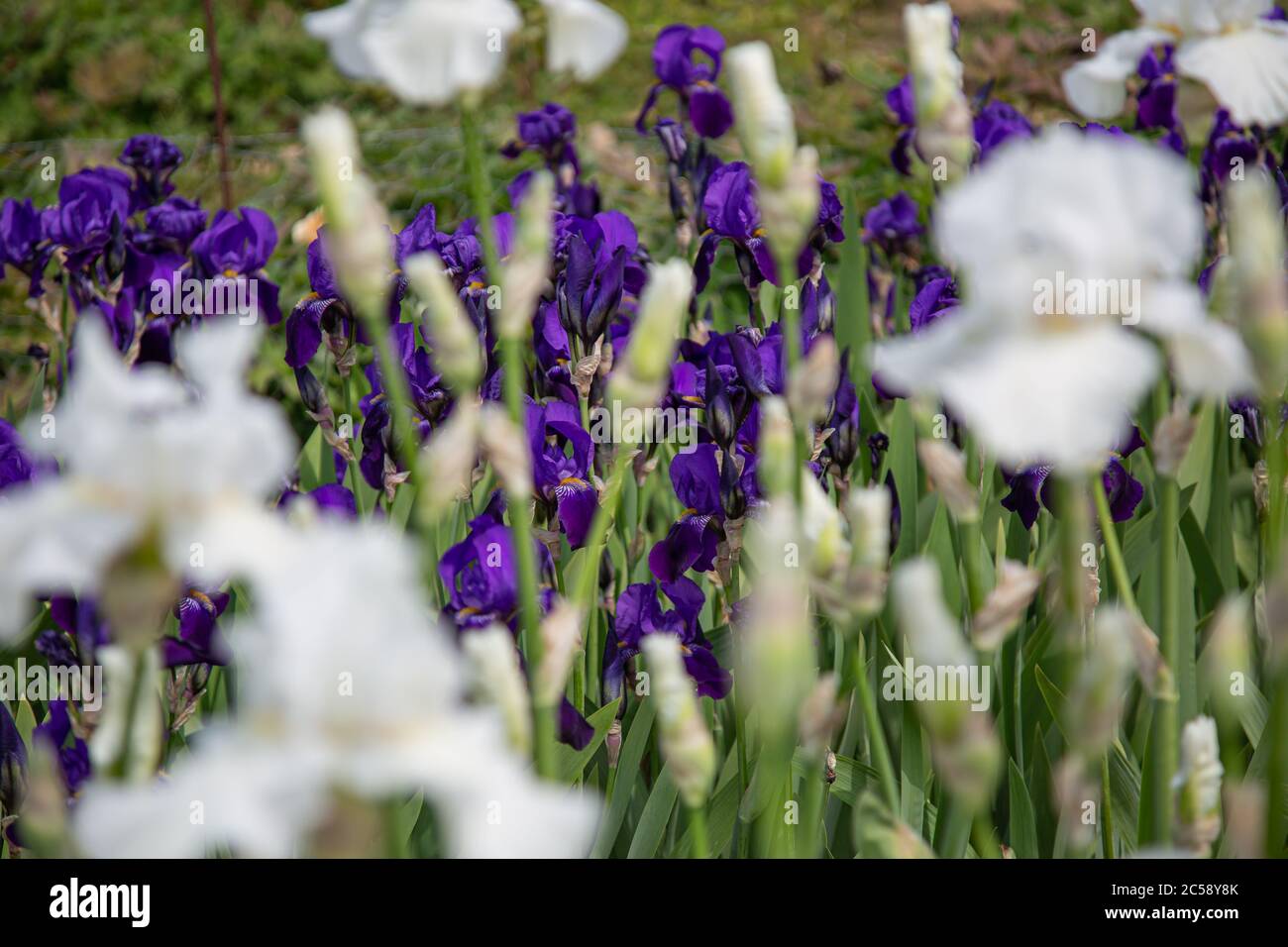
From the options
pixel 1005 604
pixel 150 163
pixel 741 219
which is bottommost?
Answer: pixel 1005 604

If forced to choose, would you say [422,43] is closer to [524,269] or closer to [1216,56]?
[524,269]

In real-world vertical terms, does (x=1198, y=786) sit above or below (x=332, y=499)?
below

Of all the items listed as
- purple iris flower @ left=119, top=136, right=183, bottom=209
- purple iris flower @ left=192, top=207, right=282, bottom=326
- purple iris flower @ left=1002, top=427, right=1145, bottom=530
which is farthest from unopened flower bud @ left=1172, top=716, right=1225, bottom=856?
purple iris flower @ left=119, top=136, right=183, bottom=209

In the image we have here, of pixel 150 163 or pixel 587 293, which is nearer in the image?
pixel 587 293

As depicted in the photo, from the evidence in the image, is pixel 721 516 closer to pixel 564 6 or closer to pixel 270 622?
pixel 564 6

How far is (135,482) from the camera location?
25.2 inches

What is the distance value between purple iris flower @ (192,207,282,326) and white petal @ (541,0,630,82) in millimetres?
1778

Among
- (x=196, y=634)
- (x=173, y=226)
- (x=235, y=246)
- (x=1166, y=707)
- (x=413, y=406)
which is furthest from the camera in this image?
(x=173, y=226)

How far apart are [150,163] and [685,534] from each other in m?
1.91

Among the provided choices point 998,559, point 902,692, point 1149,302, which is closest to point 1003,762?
point 902,692

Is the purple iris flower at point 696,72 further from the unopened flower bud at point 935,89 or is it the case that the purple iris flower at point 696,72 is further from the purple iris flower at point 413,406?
the unopened flower bud at point 935,89

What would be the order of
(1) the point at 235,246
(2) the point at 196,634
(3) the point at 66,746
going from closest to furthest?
(3) the point at 66,746 → (2) the point at 196,634 → (1) the point at 235,246

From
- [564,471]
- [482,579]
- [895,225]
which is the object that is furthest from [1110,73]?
[895,225]

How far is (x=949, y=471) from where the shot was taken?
3.00 ft
